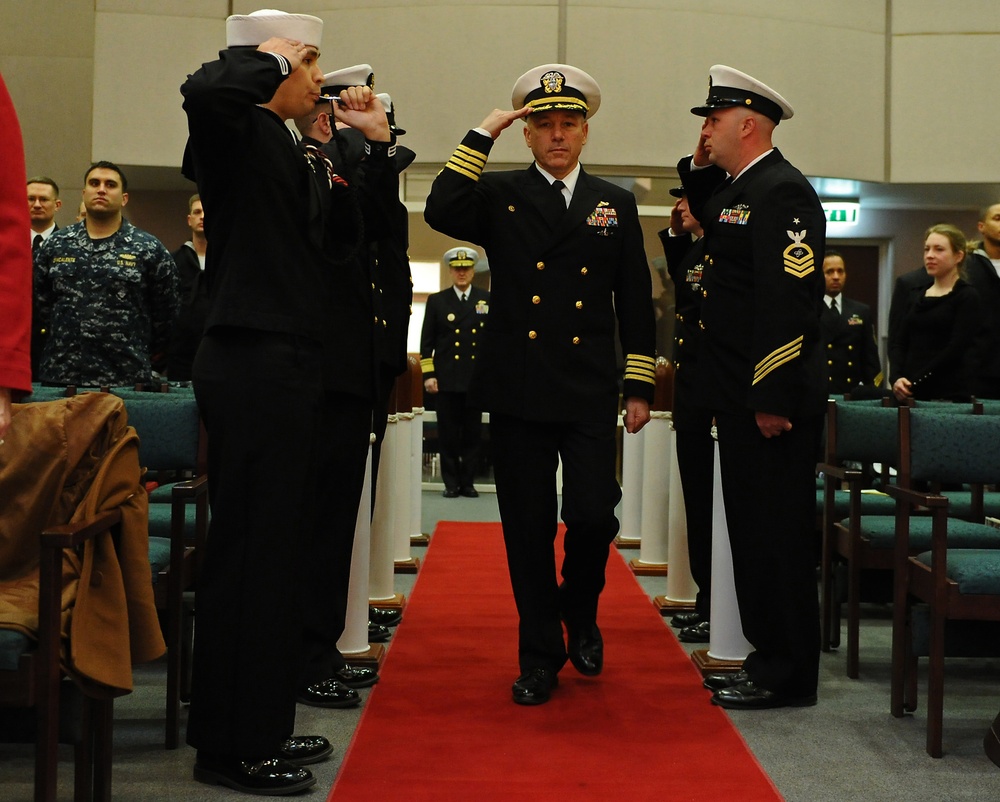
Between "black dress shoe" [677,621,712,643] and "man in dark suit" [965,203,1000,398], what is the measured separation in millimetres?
2703

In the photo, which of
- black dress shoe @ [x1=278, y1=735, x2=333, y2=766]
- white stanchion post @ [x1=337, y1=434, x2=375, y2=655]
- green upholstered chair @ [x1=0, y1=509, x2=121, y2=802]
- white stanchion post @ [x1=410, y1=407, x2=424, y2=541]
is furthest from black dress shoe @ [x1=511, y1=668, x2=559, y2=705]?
white stanchion post @ [x1=410, y1=407, x2=424, y2=541]

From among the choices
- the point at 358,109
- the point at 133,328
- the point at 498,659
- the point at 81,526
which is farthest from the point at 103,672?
the point at 133,328

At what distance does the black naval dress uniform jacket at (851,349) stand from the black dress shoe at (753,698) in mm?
4324

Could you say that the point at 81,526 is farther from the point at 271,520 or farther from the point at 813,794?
the point at 813,794

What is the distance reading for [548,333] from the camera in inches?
127

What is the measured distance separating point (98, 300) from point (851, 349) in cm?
468

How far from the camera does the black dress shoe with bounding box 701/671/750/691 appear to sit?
10.7ft

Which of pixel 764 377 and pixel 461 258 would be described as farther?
pixel 461 258

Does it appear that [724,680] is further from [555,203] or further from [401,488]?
[401,488]

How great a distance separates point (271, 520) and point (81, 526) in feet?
1.41

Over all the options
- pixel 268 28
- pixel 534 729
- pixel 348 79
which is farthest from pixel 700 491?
pixel 268 28

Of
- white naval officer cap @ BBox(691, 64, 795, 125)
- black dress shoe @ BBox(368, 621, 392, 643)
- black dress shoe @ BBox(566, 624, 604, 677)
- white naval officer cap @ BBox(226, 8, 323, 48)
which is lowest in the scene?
black dress shoe @ BBox(368, 621, 392, 643)

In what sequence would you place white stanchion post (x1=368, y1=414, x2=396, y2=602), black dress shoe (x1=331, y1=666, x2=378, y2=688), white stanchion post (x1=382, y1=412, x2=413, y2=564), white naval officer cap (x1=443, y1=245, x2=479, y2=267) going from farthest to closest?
white naval officer cap (x1=443, y1=245, x2=479, y2=267)
white stanchion post (x1=382, y1=412, x2=413, y2=564)
white stanchion post (x1=368, y1=414, x2=396, y2=602)
black dress shoe (x1=331, y1=666, x2=378, y2=688)

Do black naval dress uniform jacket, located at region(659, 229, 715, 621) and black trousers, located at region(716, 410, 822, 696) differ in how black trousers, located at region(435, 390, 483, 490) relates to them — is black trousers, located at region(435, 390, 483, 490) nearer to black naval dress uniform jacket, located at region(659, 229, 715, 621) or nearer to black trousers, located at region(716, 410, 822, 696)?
black naval dress uniform jacket, located at region(659, 229, 715, 621)
